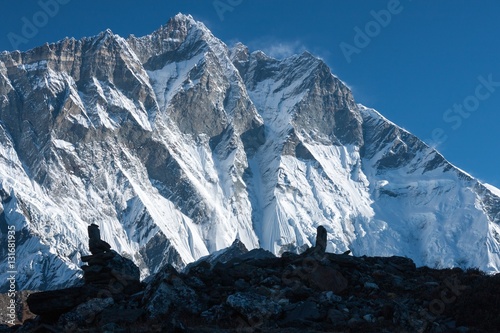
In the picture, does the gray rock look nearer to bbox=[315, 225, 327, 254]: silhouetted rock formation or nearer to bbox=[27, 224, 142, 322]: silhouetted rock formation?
bbox=[27, 224, 142, 322]: silhouetted rock formation

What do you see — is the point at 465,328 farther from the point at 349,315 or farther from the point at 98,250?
the point at 98,250

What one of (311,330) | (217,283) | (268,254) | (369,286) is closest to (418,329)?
(311,330)

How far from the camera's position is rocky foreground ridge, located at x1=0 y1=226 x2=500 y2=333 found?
2911cm

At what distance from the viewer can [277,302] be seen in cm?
3181

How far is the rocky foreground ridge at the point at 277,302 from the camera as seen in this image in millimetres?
29109

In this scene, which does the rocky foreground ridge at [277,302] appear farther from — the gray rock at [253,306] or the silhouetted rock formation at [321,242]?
the silhouetted rock formation at [321,242]

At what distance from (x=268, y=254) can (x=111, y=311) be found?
18742mm

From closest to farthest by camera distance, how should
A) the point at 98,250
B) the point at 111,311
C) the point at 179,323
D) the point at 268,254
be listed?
1. the point at 179,323
2. the point at 111,311
3. the point at 98,250
4. the point at 268,254

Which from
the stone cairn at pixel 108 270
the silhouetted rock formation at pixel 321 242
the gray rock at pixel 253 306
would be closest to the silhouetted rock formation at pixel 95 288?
the stone cairn at pixel 108 270

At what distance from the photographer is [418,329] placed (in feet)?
93.6

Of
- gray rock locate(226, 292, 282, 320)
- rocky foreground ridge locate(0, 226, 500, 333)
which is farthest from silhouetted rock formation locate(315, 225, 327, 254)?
gray rock locate(226, 292, 282, 320)

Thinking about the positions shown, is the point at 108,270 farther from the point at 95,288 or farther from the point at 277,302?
the point at 277,302

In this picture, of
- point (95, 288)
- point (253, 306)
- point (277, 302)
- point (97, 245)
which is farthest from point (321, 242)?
point (95, 288)

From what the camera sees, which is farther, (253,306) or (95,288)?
(95,288)
